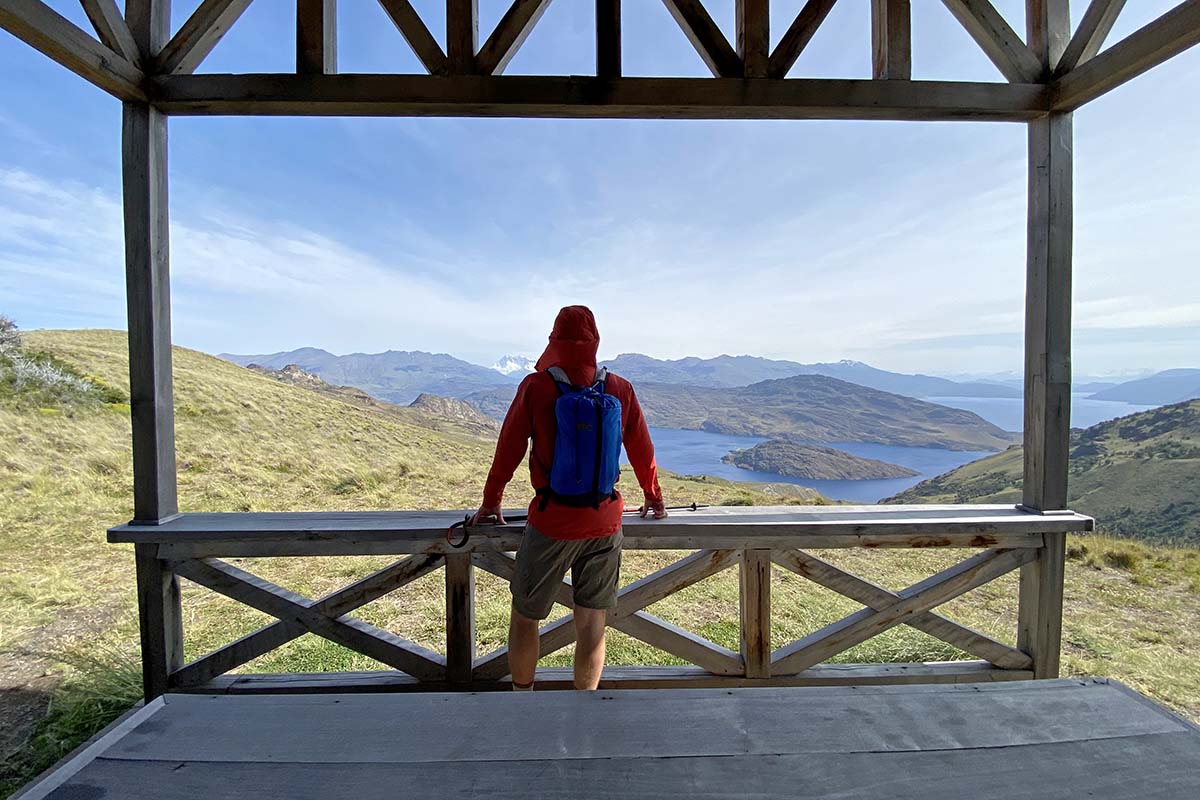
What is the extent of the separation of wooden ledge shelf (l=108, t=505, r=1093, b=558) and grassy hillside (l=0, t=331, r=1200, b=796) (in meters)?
1.12

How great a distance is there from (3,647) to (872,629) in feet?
16.9

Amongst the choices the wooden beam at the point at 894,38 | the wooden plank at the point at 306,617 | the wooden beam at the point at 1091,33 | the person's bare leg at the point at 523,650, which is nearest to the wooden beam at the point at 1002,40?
the wooden beam at the point at 1091,33

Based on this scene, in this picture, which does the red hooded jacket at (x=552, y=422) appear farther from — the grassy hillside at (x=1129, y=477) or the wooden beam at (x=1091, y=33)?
the grassy hillside at (x=1129, y=477)

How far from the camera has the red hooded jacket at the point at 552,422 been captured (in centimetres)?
197

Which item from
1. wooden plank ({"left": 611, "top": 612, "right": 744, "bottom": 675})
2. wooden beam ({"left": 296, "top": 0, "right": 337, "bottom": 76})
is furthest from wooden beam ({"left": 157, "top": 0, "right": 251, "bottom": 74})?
wooden plank ({"left": 611, "top": 612, "right": 744, "bottom": 675})

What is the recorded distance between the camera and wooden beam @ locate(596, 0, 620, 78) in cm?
229

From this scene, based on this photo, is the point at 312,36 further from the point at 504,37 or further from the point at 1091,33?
the point at 1091,33

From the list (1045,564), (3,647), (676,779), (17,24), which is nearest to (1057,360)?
(1045,564)

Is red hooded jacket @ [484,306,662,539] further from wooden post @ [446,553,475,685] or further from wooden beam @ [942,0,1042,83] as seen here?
wooden beam @ [942,0,1042,83]

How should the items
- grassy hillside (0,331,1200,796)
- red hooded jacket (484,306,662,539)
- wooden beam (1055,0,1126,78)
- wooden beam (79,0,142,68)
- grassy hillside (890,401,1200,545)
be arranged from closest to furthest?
red hooded jacket (484,306,662,539) < wooden beam (79,0,142,68) < wooden beam (1055,0,1126,78) < grassy hillside (0,331,1200,796) < grassy hillside (890,401,1200,545)

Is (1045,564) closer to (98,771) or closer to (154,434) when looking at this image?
(98,771)

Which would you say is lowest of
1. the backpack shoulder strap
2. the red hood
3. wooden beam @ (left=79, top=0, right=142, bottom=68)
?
A: the backpack shoulder strap

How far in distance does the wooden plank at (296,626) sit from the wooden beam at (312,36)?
2.31 metres

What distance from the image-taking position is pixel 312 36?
7.63ft
